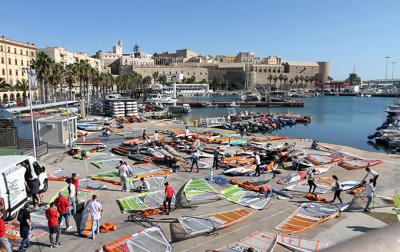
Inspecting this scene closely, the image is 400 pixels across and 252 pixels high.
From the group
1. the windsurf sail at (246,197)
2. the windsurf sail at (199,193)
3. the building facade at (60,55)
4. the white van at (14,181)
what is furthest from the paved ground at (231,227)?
the building facade at (60,55)

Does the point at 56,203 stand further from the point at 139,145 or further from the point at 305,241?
the point at 139,145

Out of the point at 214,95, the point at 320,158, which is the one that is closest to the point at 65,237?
the point at 320,158

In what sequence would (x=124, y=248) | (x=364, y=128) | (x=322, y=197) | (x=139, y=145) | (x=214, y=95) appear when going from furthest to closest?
1. (x=214, y=95)
2. (x=364, y=128)
3. (x=139, y=145)
4. (x=322, y=197)
5. (x=124, y=248)

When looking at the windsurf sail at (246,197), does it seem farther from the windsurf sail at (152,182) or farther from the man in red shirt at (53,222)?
the man in red shirt at (53,222)

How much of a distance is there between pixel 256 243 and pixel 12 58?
9026 centimetres

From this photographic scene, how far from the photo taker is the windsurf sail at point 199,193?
54.9 feet

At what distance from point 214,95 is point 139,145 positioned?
164 meters

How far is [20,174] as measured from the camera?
14.9 metres

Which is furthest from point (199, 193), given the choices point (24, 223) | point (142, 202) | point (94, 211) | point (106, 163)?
point (106, 163)

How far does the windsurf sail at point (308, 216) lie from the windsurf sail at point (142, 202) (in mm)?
5268

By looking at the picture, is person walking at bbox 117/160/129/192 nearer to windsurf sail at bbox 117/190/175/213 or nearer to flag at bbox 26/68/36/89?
windsurf sail at bbox 117/190/175/213

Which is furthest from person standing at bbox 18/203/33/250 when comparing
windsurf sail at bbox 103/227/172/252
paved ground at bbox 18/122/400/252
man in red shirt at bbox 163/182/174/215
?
man in red shirt at bbox 163/182/174/215

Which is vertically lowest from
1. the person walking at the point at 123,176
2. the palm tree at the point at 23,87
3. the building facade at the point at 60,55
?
the person walking at the point at 123,176

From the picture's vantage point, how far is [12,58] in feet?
282
